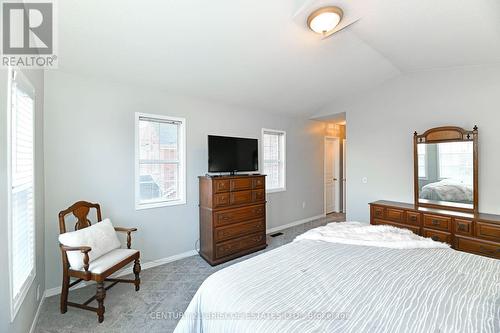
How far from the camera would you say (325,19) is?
2.21 meters

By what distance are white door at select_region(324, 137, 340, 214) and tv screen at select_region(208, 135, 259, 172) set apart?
291 centimetres

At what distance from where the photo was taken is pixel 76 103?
2631 mm

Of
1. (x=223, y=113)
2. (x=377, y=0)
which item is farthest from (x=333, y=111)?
(x=377, y=0)

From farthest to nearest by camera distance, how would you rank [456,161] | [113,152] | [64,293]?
[456,161]
[113,152]
[64,293]

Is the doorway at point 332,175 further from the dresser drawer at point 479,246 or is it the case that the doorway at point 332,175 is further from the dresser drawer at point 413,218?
the dresser drawer at point 479,246

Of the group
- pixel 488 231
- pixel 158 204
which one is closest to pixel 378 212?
pixel 488 231

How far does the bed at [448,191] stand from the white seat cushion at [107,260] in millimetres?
4294

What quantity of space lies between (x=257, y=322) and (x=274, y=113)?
13.4ft

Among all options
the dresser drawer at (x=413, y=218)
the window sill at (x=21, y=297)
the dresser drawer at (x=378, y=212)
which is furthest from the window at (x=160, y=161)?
the dresser drawer at (x=413, y=218)

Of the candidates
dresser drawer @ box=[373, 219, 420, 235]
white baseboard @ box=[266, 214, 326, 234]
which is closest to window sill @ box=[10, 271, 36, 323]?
white baseboard @ box=[266, 214, 326, 234]

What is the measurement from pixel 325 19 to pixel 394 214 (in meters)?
2.98

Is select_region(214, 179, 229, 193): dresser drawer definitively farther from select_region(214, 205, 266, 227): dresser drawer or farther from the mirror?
the mirror

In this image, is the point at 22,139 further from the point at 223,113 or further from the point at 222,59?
the point at 223,113

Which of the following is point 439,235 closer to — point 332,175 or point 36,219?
point 332,175
